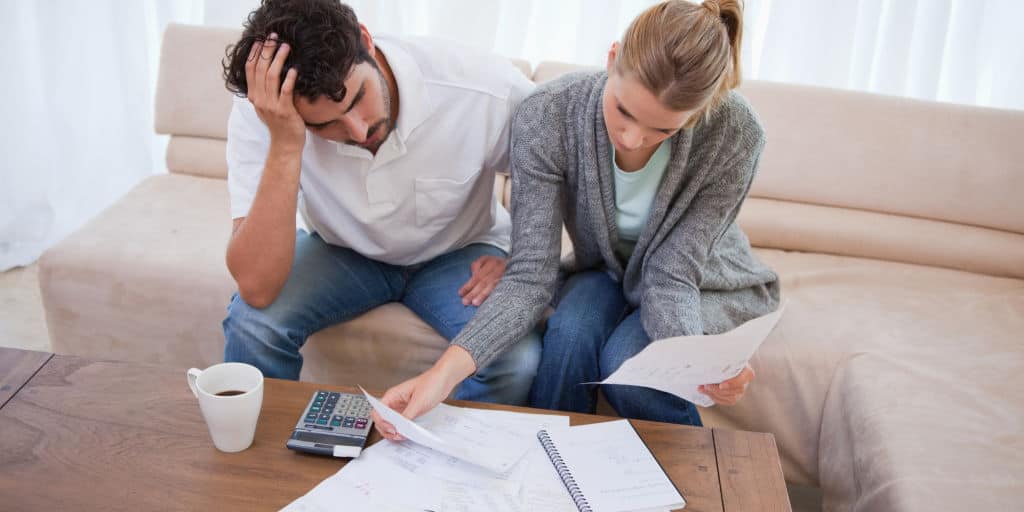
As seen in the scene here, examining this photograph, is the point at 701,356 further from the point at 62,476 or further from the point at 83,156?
the point at 83,156

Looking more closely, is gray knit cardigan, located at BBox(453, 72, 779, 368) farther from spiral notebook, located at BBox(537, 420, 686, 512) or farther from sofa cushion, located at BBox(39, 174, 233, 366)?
sofa cushion, located at BBox(39, 174, 233, 366)

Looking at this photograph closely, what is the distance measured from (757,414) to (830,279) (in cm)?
41

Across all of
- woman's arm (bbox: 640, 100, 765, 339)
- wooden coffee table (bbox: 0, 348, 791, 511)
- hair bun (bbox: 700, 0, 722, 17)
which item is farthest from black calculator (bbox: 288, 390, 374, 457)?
hair bun (bbox: 700, 0, 722, 17)

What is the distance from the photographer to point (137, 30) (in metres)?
2.51

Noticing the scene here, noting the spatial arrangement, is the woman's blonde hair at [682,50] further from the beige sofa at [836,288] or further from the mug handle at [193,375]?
the mug handle at [193,375]

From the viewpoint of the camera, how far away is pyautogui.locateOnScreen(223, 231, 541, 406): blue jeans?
1.36 meters

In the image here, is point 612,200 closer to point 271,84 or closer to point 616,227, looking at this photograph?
point 616,227

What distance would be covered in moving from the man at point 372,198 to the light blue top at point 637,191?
0.74 feet

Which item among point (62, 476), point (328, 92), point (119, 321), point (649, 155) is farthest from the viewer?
point (119, 321)

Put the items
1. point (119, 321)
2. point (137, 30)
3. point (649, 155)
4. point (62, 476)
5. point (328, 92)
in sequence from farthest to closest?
point (137, 30)
point (119, 321)
point (649, 155)
point (328, 92)
point (62, 476)

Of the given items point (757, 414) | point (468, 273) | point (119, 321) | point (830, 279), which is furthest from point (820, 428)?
point (119, 321)

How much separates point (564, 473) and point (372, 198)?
0.63 metres

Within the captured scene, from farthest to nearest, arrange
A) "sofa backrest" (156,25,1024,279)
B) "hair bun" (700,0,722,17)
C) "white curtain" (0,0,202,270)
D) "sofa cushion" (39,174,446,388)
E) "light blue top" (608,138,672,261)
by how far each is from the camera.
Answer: "white curtain" (0,0,202,270)
"sofa backrest" (156,25,1024,279)
"sofa cushion" (39,174,446,388)
"light blue top" (608,138,672,261)
"hair bun" (700,0,722,17)

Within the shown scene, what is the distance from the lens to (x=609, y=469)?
39.5 inches
